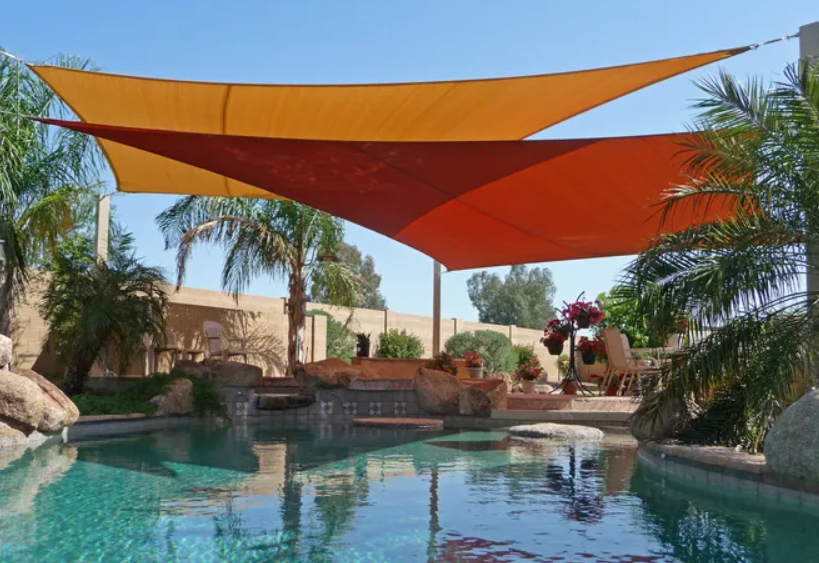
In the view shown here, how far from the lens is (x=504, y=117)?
24.2ft

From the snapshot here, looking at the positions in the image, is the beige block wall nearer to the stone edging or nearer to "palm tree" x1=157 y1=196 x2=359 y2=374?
"palm tree" x1=157 y1=196 x2=359 y2=374

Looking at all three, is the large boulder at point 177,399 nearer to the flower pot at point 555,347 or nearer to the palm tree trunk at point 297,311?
the palm tree trunk at point 297,311

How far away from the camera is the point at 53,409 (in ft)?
27.7

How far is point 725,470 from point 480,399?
6.03 m

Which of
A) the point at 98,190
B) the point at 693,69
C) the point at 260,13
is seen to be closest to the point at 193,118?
the point at 260,13

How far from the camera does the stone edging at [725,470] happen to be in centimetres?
523

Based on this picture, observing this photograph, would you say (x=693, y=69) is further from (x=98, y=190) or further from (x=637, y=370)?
(x=98, y=190)

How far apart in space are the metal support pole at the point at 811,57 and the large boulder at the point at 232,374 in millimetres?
8284

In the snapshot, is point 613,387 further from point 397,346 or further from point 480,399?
point 397,346

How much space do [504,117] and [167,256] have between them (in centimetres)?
809

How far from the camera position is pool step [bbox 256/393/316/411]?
12.5 m

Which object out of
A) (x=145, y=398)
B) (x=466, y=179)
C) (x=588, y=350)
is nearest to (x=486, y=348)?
(x=588, y=350)

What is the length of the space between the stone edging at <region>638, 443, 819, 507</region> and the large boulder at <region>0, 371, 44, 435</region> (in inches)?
221

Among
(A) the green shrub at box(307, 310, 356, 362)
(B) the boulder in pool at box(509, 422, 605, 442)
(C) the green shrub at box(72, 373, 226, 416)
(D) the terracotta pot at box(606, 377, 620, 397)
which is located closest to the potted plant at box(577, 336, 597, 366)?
(D) the terracotta pot at box(606, 377, 620, 397)
